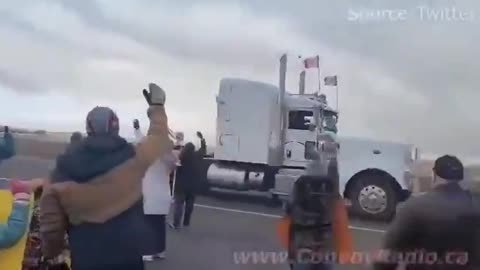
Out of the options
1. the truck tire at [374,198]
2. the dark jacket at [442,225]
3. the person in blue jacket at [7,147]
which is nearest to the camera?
the dark jacket at [442,225]

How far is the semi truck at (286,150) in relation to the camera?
2352mm

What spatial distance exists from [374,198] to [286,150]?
380mm

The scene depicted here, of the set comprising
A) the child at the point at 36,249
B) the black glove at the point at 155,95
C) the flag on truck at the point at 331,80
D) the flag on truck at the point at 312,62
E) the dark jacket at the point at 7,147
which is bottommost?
the child at the point at 36,249

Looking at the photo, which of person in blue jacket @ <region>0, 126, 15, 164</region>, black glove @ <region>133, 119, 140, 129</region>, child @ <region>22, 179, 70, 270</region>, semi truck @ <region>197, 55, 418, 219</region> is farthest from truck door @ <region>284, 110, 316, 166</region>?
person in blue jacket @ <region>0, 126, 15, 164</region>

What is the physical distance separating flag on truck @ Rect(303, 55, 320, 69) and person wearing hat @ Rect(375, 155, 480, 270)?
587mm

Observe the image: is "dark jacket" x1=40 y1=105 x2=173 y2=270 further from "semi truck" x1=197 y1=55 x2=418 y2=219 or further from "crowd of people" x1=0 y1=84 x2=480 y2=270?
"semi truck" x1=197 y1=55 x2=418 y2=219

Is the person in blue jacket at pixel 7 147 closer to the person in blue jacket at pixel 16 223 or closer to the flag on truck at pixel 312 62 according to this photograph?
the person in blue jacket at pixel 16 223

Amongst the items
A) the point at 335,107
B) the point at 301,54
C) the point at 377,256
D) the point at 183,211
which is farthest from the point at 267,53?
the point at 377,256

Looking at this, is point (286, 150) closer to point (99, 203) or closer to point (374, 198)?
point (374, 198)

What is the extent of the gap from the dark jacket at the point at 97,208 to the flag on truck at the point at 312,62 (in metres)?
0.74

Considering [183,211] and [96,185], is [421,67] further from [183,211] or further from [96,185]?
[96,185]

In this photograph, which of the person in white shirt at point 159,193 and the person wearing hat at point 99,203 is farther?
the person in white shirt at point 159,193

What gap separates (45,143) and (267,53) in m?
0.95
